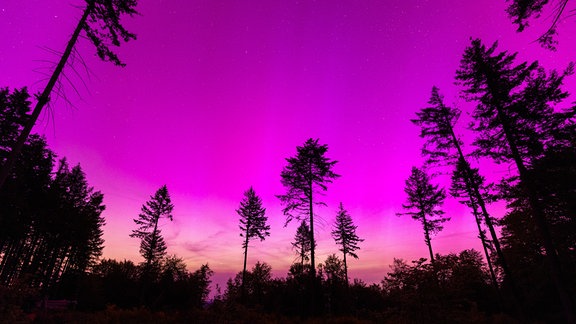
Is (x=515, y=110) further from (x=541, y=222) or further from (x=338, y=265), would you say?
(x=338, y=265)

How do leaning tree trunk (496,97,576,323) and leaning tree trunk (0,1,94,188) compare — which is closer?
leaning tree trunk (0,1,94,188)

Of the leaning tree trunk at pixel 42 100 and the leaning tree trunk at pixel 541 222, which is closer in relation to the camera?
the leaning tree trunk at pixel 42 100

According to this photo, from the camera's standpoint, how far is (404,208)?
2723 cm

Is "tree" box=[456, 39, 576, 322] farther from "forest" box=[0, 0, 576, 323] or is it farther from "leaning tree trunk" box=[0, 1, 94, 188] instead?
"leaning tree trunk" box=[0, 1, 94, 188]

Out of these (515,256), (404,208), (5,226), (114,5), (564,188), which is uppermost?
(114,5)

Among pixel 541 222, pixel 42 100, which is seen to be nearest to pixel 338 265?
pixel 541 222

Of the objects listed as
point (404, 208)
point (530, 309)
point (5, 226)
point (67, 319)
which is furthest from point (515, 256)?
point (5, 226)

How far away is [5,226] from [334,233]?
134 ft

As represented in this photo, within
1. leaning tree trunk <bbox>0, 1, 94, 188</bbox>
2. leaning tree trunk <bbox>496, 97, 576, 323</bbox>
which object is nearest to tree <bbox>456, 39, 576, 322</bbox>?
leaning tree trunk <bbox>496, 97, 576, 323</bbox>

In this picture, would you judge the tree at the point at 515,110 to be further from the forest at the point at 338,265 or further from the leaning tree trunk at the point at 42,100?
the leaning tree trunk at the point at 42,100

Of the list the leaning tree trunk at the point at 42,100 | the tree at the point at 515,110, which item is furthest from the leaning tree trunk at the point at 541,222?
the leaning tree trunk at the point at 42,100

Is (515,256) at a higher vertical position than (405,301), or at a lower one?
higher

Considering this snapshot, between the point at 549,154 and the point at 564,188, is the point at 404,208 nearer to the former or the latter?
the point at 564,188

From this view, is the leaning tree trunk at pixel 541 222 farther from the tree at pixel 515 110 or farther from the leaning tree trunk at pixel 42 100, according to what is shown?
the leaning tree trunk at pixel 42 100
